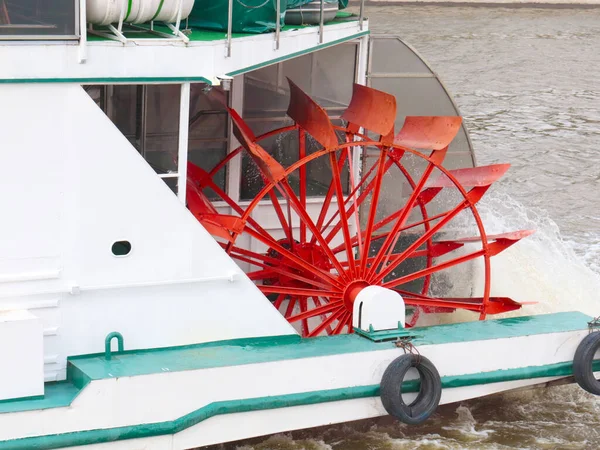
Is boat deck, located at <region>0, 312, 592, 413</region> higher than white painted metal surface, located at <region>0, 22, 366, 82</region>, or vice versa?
white painted metal surface, located at <region>0, 22, 366, 82</region>

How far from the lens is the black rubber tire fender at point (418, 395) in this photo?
800 centimetres

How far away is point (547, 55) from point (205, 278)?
71.8ft

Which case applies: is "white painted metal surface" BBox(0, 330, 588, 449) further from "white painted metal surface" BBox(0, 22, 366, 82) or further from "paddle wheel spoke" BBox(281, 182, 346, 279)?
"white painted metal surface" BBox(0, 22, 366, 82)

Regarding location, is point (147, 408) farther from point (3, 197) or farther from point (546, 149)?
point (546, 149)

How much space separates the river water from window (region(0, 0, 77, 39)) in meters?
3.57

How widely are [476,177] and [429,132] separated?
644 millimetres

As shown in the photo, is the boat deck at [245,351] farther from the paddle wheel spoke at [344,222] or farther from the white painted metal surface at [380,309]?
the paddle wheel spoke at [344,222]

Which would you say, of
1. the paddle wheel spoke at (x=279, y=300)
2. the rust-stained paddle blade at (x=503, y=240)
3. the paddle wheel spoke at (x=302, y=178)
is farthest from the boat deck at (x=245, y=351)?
the paddle wheel spoke at (x=279, y=300)

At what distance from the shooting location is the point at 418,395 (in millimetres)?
8258

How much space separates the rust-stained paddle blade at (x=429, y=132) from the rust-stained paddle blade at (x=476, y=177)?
1.52 feet

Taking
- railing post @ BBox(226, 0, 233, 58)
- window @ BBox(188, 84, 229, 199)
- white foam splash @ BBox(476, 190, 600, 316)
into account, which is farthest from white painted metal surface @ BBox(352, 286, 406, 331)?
white foam splash @ BBox(476, 190, 600, 316)

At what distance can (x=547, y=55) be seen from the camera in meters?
28.0

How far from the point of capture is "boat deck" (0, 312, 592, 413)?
7.27 metres

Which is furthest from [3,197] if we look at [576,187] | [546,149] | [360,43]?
[546,149]
